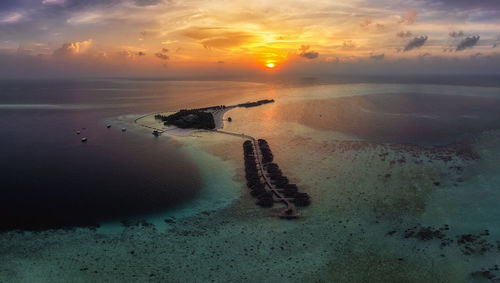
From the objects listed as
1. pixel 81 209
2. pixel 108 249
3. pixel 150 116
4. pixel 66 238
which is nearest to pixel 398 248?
pixel 108 249

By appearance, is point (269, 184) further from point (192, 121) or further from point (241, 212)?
point (192, 121)

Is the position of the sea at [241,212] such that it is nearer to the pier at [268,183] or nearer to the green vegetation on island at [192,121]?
the pier at [268,183]

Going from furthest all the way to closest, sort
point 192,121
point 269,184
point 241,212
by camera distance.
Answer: point 192,121, point 269,184, point 241,212

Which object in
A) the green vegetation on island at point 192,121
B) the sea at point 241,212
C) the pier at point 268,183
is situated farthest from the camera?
the green vegetation on island at point 192,121

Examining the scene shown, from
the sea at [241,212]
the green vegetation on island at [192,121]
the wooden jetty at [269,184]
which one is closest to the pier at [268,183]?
the wooden jetty at [269,184]

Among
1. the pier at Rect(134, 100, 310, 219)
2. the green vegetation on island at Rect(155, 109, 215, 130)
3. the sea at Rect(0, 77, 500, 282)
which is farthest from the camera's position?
the green vegetation on island at Rect(155, 109, 215, 130)

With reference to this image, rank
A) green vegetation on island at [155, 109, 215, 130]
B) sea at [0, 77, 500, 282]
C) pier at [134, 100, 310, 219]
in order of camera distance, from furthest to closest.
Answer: green vegetation on island at [155, 109, 215, 130], pier at [134, 100, 310, 219], sea at [0, 77, 500, 282]

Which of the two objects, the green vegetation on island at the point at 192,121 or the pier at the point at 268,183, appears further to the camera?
the green vegetation on island at the point at 192,121

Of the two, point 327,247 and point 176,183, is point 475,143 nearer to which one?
point 327,247

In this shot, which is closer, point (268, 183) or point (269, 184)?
point (269, 184)

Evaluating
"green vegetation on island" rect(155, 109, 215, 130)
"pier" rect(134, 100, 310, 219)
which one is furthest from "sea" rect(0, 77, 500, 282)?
"green vegetation on island" rect(155, 109, 215, 130)

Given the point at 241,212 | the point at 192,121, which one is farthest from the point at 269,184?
the point at 192,121

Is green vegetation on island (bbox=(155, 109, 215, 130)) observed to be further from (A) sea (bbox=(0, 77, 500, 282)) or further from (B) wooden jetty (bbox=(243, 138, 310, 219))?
(B) wooden jetty (bbox=(243, 138, 310, 219))
